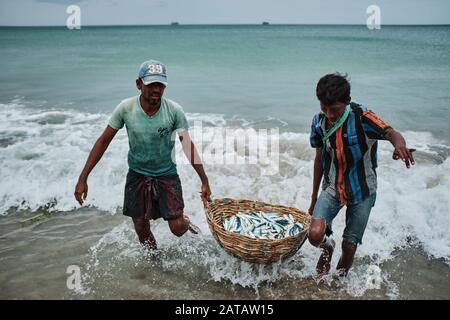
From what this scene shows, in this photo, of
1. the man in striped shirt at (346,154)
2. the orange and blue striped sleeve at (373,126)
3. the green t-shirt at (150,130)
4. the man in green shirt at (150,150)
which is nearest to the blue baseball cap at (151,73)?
the man in green shirt at (150,150)

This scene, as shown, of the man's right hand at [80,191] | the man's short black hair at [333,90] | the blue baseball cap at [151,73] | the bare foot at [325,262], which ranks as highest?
the blue baseball cap at [151,73]

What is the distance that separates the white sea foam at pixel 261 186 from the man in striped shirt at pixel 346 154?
873mm

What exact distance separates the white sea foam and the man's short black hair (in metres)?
2.00

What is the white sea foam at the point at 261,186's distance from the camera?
4.75 metres

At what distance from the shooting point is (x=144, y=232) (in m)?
4.44

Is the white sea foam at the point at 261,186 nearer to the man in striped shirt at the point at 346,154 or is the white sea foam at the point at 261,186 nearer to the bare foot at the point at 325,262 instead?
the bare foot at the point at 325,262

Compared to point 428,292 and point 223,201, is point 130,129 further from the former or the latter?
point 428,292

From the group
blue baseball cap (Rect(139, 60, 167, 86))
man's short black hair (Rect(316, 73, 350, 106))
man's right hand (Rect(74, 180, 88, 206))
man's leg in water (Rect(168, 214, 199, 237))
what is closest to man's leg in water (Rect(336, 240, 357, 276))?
man's short black hair (Rect(316, 73, 350, 106))

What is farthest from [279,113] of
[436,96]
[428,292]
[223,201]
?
[428,292]

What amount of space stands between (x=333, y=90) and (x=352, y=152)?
0.60 metres

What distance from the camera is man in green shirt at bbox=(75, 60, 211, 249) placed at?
3715 mm

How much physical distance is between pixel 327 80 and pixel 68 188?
5.06 m

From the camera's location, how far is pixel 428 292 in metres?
4.04

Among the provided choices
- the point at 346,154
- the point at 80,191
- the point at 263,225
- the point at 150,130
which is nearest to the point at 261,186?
the point at 263,225
